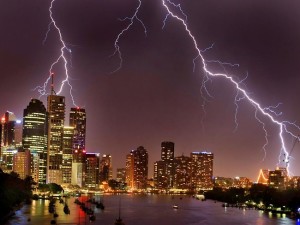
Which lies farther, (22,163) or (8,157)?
(8,157)

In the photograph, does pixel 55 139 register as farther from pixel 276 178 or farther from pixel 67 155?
pixel 276 178

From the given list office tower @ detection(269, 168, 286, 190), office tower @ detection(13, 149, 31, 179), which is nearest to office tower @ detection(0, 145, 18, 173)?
office tower @ detection(13, 149, 31, 179)

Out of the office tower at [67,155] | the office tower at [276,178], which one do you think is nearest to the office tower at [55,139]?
the office tower at [67,155]

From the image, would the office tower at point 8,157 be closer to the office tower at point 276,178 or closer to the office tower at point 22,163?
the office tower at point 22,163

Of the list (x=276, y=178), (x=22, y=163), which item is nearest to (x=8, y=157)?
(x=22, y=163)
